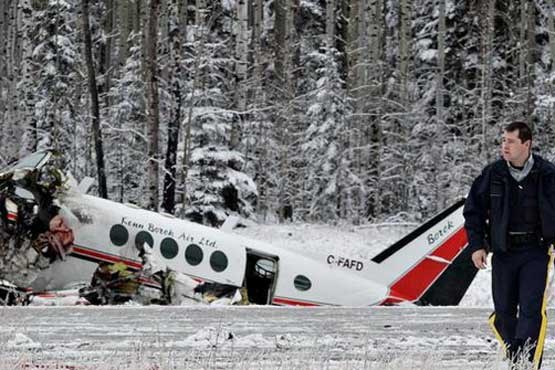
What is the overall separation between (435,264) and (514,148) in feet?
23.5

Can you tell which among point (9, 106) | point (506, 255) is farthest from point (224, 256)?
point (9, 106)

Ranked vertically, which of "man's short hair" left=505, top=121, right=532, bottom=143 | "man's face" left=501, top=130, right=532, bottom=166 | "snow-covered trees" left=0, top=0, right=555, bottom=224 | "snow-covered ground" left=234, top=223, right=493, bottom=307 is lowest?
"snow-covered ground" left=234, top=223, right=493, bottom=307

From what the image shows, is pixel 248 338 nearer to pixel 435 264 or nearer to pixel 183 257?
pixel 183 257

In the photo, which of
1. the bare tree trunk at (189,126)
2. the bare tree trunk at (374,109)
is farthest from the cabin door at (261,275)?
the bare tree trunk at (374,109)

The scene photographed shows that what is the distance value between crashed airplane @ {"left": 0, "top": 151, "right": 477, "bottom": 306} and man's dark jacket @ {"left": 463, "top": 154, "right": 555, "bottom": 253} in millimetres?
6466

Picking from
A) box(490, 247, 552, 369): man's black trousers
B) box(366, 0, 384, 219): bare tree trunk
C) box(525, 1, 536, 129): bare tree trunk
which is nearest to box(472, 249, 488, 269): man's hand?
box(490, 247, 552, 369): man's black trousers

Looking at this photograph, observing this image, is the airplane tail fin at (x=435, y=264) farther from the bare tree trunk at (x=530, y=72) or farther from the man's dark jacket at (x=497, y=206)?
the bare tree trunk at (x=530, y=72)

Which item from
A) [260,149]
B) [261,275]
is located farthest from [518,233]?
[260,149]

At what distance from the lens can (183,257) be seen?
13.6 metres

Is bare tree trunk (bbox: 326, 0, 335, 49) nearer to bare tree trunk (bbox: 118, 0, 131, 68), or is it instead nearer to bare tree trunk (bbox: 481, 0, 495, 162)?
bare tree trunk (bbox: 481, 0, 495, 162)

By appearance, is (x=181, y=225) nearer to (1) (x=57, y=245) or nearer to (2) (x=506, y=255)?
(1) (x=57, y=245)

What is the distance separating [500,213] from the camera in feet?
23.2

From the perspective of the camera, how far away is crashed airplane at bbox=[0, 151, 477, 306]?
13508 mm

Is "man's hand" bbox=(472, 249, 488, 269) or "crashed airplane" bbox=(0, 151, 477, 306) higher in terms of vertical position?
"man's hand" bbox=(472, 249, 488, 269)
